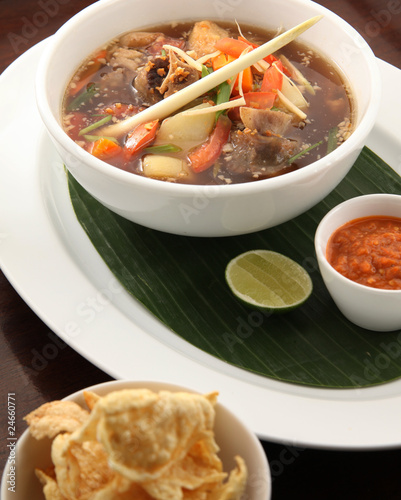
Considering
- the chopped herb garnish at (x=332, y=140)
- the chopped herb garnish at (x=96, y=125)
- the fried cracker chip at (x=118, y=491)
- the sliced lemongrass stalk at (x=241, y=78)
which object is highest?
the sliced lemongrass stalk at (x=241, y=78)

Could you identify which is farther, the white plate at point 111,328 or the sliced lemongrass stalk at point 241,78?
the sliced lemongrass stalk at point 241,78

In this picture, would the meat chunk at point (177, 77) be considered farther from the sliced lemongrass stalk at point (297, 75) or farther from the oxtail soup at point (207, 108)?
the sliced lemongrass stalk at point (297, 75)

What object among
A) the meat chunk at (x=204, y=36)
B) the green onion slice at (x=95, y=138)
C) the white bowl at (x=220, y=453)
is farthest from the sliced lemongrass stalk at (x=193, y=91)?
the white bowl at (x=220, y=453)

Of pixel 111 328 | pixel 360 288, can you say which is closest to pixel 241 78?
pixel 360 288

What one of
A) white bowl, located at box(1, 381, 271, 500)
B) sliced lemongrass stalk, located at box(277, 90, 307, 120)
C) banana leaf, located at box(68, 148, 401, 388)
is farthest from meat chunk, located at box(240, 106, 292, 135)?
white bowl, located at box(1, 381, 271, 500)

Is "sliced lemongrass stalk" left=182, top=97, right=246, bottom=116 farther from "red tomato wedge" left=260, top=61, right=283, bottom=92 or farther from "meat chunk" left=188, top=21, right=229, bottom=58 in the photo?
"meat chunk" left=188, top=21, right=229, bottom=58

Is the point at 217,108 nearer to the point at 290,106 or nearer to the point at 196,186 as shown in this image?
the point at 290,106
